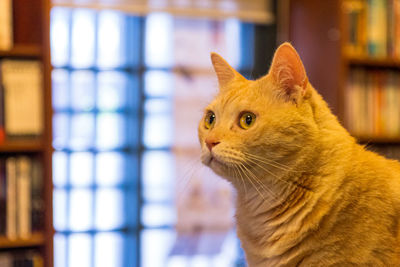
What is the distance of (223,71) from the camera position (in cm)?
111

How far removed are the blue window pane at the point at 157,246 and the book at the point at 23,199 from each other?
2.96 feet

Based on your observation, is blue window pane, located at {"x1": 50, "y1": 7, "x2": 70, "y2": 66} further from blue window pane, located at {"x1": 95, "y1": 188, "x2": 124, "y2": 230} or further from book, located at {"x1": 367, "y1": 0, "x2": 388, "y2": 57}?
book, located at {"x1": 367, "y1": 0, "x2": 388, "y2": 57}

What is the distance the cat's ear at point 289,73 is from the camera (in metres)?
0.87

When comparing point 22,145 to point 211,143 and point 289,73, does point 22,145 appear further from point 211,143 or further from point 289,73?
point 289,73

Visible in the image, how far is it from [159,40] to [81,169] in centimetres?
91

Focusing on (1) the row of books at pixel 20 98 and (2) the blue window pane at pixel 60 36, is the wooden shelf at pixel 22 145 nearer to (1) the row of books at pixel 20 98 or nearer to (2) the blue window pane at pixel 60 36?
(1) the row of books at pixel 20 98

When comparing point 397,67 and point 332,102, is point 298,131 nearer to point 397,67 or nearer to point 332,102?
point 332,102

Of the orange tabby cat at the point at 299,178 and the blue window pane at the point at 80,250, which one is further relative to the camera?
the blue window pane at the point at 80,250

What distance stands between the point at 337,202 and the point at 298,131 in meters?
0.15

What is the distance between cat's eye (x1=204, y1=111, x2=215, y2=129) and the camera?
1014 millimetres

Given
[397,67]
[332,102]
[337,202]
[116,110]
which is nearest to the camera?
[337,202]

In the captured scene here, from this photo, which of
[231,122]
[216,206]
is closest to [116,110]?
[216,206]

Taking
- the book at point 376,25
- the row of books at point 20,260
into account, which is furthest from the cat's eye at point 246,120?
the book at point 376,25

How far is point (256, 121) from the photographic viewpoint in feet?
2.97
